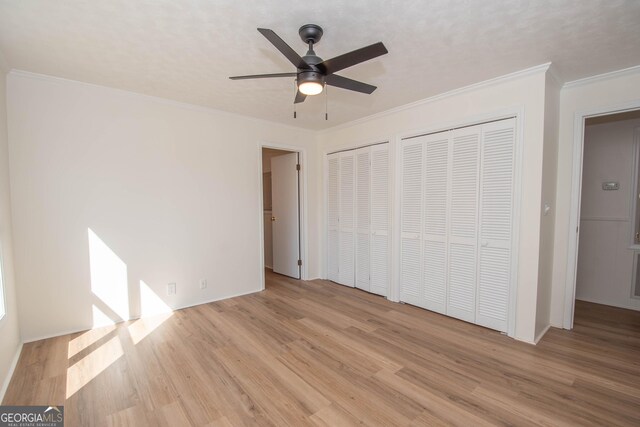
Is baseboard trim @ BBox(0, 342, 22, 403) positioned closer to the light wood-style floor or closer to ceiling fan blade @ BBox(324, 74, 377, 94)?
the light wood-style floor

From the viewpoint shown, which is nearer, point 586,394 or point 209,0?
point 209,0

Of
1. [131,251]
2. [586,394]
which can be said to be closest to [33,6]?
[131,251]

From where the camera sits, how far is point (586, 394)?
6.61 feet

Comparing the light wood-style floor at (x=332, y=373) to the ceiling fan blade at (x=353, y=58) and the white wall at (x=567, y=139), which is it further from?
the ceiling fan blade at (x=353, y=58)

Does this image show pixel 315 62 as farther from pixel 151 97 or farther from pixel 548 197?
pixel 548 197

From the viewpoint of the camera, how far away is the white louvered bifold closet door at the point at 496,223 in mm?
2826

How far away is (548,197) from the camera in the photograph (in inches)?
112

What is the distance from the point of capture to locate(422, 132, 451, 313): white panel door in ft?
10.8

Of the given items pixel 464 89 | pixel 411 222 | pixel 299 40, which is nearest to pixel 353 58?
pixel 299 40

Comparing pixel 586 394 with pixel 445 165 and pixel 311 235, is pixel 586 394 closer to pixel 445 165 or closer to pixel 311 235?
pixel 445 165

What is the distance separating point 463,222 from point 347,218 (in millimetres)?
1766

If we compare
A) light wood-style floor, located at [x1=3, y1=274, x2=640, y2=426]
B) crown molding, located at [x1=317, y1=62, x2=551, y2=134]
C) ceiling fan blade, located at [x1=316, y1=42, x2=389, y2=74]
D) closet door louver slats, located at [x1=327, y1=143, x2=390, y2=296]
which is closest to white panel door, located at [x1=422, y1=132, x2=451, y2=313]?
light wood-style floor, located at [x1=3, y1=274, x2=640, y2=426]

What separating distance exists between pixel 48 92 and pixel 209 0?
2182mm

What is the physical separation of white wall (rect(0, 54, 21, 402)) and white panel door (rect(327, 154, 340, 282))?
12.0 ft
